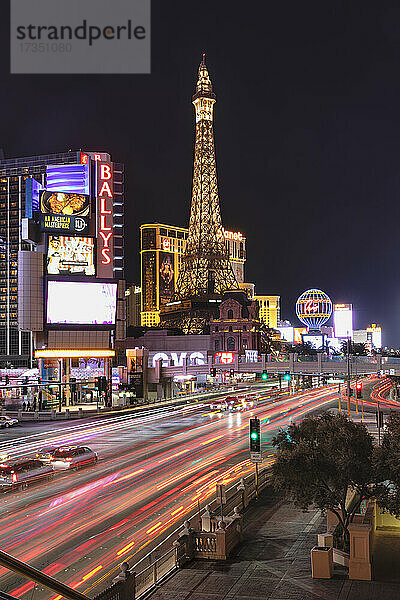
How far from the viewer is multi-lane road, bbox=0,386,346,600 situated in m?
21.7

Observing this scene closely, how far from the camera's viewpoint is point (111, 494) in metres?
31.0

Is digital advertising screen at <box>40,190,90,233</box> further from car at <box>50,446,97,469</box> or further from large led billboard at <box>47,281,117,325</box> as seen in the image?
car at <box>50,446,97,469</box>

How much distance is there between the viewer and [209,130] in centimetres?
18525

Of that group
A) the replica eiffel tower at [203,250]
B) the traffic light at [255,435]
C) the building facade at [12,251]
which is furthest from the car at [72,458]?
the building facade at [12,251]

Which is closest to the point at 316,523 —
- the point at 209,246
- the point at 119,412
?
the point at 119,412

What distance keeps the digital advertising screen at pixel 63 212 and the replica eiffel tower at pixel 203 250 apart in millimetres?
71930

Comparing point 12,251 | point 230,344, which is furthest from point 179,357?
point 12,251

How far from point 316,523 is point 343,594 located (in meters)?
7.56

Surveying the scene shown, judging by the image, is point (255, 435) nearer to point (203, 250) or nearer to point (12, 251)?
point (203, 250)

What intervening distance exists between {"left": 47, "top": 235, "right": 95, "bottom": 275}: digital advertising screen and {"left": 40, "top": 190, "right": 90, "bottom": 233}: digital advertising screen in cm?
142

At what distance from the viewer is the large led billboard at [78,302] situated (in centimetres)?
9025

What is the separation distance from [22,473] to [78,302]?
5825 centimetres

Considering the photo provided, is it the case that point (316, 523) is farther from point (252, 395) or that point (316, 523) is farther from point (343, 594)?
point (252, 395)

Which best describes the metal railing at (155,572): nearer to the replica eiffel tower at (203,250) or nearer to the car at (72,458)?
the car at (72,458)
